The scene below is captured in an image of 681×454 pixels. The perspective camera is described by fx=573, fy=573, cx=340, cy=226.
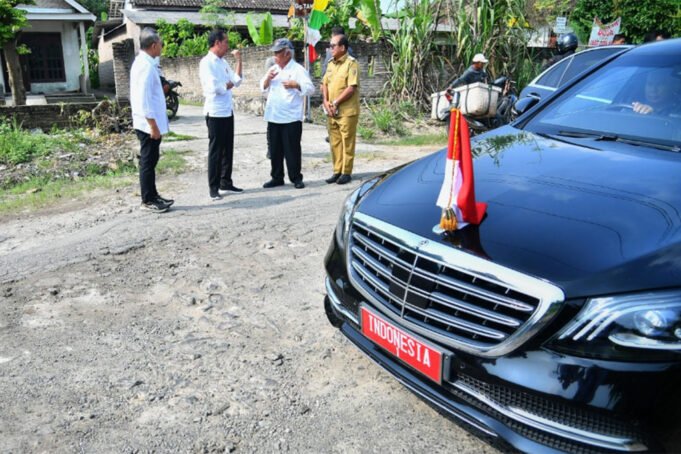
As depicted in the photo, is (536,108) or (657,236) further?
(536,108)

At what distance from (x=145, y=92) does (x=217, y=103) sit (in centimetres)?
93

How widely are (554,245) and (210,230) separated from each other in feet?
12.7

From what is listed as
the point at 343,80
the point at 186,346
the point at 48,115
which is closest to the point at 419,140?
the point at 343,80

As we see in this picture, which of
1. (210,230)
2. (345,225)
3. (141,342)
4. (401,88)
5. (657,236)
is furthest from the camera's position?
(401,88)

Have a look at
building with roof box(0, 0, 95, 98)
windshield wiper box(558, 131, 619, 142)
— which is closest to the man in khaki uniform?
windshield wiper box(558, 131, 619, 142)

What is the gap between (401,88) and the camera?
42.2ft

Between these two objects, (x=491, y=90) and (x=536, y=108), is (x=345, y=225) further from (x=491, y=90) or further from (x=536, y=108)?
(x=491, y=90)

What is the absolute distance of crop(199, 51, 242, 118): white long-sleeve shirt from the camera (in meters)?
6.22

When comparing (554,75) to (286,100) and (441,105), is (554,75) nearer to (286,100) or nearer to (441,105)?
(441,105)

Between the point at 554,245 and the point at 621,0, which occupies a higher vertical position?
the point at 621,0

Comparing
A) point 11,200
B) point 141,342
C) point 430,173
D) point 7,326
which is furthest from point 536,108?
point 11,200

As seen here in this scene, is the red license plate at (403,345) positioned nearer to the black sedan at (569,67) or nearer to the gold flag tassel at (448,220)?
the gold flag tassel at (448,220)

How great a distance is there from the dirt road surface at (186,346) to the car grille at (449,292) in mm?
663

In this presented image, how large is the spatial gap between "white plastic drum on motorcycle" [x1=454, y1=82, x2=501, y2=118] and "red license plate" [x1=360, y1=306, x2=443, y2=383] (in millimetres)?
6766
